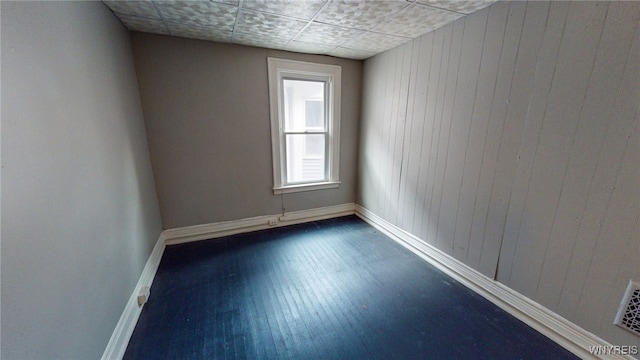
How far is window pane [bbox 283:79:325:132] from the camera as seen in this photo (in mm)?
3117

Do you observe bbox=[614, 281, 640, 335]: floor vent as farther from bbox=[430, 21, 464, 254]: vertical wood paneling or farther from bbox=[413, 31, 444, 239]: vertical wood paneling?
bbox=[413, 31, 444, 239]: vertical wood paneling

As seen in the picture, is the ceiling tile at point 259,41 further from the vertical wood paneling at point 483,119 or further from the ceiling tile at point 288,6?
the vertical wood paneling at point 483,119

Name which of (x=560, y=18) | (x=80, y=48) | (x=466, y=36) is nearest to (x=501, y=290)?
(x=560, y=18)

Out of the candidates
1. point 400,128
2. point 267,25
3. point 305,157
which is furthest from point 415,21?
point 305,157

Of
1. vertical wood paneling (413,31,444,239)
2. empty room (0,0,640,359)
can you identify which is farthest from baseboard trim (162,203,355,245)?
vertical wood paneling (413,31,444,239)

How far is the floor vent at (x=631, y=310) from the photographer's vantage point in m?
1.24

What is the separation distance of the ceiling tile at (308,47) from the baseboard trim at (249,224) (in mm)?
2082

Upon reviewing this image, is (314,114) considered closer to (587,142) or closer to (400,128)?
(400,128)

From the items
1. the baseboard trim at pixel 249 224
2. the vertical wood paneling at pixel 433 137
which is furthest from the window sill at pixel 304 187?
the vertical wood paneling at pixel 433 137

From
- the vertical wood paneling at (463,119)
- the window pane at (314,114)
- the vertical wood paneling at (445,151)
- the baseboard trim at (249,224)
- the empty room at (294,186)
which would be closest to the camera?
the empty room at (294,186)

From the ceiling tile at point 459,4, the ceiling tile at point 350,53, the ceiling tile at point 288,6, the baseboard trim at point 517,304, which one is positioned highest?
the ceiling tile at point 288,6

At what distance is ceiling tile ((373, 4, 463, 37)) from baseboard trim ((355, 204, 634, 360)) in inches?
82.2

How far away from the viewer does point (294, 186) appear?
3270 mm

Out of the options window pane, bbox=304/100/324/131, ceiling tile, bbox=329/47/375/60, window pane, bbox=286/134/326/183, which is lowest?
window pane, bbox=286/134/326/183
